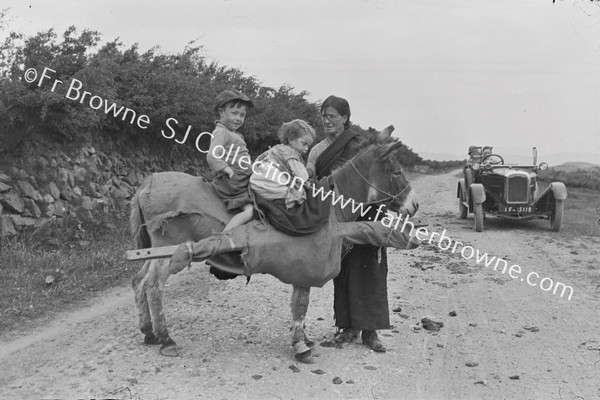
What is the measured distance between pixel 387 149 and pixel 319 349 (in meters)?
1.88

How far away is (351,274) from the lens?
201 inches

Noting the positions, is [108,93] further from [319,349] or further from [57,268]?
[319,349]

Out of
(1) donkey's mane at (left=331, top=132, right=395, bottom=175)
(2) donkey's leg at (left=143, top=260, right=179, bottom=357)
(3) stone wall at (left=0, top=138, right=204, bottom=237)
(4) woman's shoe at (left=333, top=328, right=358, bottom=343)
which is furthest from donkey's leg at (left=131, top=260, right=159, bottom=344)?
(3) stone wall at (left=0, top=138, right=204, bottom=237)

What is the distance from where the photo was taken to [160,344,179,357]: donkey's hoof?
4637 mm

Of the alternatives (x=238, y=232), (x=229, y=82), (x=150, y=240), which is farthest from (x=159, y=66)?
(x=238, y=232)

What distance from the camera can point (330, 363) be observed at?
464 cm

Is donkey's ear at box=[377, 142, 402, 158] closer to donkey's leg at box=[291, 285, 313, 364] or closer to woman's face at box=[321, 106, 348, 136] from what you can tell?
woman's face at box=[321, 106, 348, 136]

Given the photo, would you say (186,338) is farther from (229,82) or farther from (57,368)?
(229,82)

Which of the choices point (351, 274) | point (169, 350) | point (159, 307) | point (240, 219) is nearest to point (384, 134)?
point (351, 274)

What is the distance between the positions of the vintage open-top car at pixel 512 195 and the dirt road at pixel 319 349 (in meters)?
4.52

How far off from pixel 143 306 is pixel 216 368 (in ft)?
3.23

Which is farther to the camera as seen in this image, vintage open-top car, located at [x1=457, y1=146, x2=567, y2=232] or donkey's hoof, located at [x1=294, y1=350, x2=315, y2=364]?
vintage open-top car, located at [x1=457, y1=146, x2=567, y2=232]

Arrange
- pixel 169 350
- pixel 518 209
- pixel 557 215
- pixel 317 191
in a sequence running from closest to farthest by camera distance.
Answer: pixel 317 191 < pixel 169 350 < pixel 557 215 < pixel 518 209

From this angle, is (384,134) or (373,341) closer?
(384,134)
